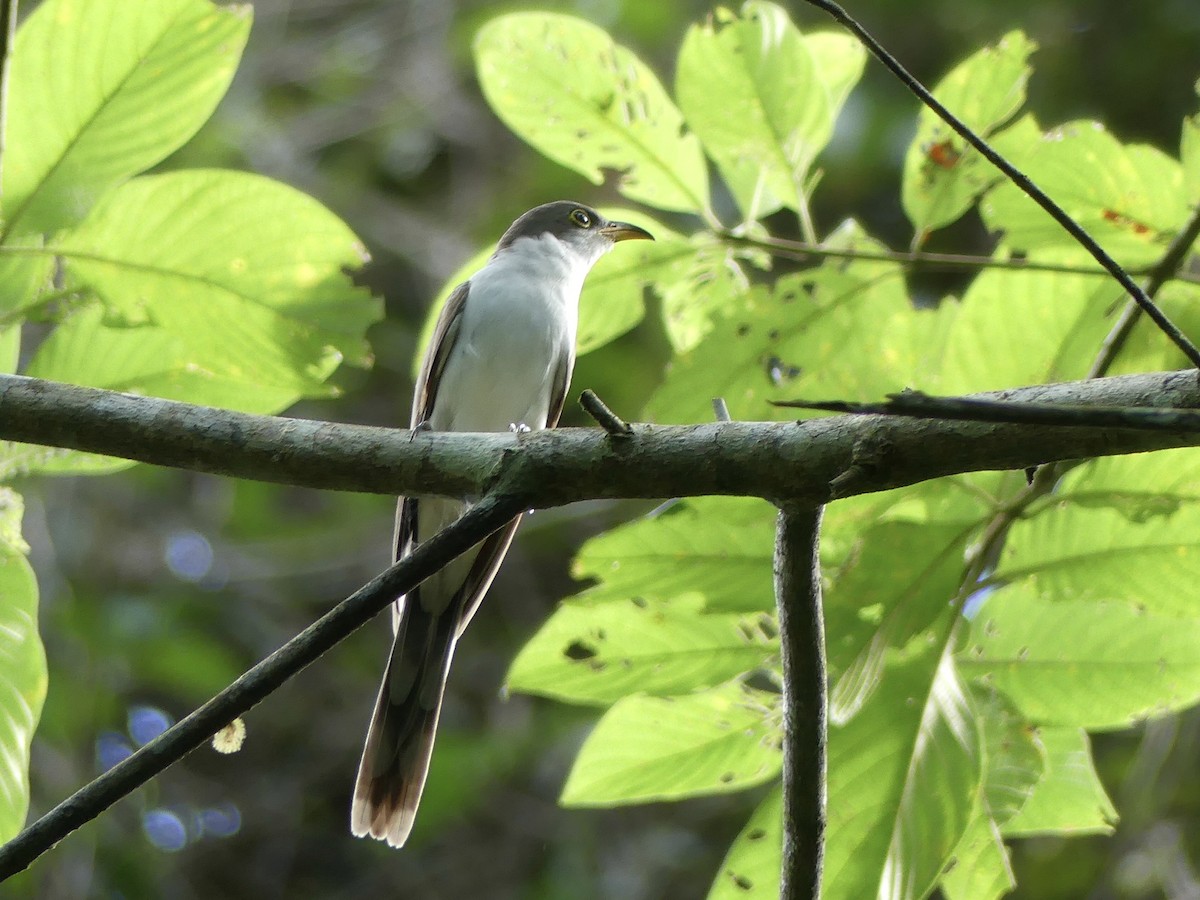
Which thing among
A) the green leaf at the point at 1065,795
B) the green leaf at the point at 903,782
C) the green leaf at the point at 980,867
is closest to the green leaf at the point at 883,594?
the green leaf at the point at 903,782

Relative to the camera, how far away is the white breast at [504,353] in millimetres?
4453

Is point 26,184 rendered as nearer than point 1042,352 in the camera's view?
Yes

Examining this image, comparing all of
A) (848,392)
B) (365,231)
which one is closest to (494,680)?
(365,231)

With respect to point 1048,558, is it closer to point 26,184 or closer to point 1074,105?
point 26,184

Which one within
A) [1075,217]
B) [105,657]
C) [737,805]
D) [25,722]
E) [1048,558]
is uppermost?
[1075,217]

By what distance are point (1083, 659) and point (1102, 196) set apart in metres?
0.82

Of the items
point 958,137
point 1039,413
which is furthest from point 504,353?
point 1039,413

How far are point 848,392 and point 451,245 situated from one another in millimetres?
6542

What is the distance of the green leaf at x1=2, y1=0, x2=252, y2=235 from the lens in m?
2.04

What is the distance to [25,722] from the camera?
75.4 inches

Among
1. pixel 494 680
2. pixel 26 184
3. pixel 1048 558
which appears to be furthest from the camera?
pixel 494 680

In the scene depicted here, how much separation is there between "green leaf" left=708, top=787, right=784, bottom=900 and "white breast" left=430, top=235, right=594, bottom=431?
2.55 meters

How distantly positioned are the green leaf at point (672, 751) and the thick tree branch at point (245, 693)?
1.91 ft

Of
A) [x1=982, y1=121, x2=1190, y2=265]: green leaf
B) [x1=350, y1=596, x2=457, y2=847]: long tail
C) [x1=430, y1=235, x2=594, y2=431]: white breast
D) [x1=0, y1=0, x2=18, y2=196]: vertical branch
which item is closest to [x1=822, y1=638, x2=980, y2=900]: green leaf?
[x1=982, y1=121, x2=1190, y2=265]: green leaf
